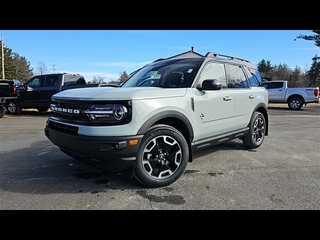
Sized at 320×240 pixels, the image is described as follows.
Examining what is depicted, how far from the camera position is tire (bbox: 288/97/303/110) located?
1627 cm

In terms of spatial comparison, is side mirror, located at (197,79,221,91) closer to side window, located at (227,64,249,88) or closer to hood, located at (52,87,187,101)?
hood, located at (52,87,187,101)

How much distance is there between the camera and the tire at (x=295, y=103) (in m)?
16.3

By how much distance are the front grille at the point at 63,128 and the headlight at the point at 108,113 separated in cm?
30

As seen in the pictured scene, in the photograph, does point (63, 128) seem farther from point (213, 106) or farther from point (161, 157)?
point (213, 106)

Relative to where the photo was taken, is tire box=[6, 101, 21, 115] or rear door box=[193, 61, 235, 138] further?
tire box=[6, 101, 21, 115]

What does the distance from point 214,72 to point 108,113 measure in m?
2.21

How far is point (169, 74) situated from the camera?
3.96m

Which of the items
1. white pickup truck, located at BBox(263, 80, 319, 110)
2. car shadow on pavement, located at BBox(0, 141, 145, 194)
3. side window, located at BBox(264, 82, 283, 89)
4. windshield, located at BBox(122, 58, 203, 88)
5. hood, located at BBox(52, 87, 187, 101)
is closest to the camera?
hood, located at BBox(52, 87, 187, 101)

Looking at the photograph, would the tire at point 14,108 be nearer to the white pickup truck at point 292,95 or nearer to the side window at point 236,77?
the side window at point 236,77

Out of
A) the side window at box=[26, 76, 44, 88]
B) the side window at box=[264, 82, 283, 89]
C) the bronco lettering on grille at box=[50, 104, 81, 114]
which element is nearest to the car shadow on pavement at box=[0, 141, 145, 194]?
the bronco lettering on grille at box=[50, 104, 81, 114]

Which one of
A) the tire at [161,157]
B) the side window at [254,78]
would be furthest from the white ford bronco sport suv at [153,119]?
the side window at [254,78]

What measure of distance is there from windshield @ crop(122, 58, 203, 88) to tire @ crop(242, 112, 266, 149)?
80.7 inches

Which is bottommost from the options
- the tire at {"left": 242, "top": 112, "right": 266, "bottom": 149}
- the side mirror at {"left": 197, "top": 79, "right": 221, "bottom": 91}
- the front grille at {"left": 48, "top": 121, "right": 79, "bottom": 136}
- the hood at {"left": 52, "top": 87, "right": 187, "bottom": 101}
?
the tire at {"left": 242, "top": 112, "right": 266, "bottom": 149}
